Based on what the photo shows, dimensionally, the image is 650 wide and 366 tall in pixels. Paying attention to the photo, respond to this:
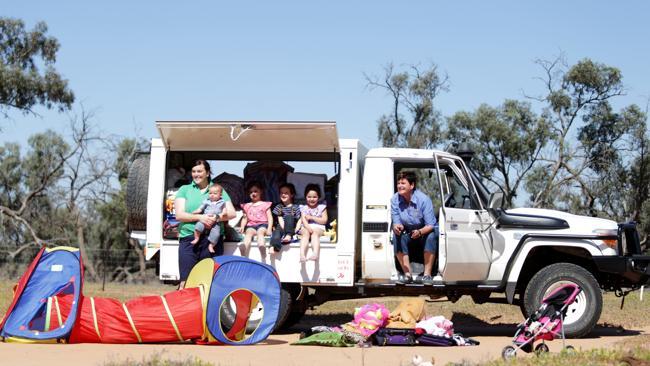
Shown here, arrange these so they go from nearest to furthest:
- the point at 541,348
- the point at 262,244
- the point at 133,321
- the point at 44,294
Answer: the point at 541,348, the point at 133,321, the point at 44,294, the point at 262,244

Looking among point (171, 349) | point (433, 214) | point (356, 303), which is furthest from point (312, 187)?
point (356, 303)

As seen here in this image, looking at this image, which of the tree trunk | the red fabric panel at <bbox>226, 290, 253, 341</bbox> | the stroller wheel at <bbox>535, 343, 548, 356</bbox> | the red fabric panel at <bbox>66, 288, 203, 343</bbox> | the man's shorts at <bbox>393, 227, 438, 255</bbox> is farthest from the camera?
the tree trunk

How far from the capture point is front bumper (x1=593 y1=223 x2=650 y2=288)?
1193 centimetres

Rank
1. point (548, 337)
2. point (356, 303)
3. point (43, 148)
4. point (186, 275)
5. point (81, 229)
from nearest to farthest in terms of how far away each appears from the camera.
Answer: point (548, 337) → point (186, 275) → point (356, 303) → point (81, 229) → point (43, 148)

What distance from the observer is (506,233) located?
478 inches

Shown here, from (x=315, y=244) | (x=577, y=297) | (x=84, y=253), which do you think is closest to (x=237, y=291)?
(x=315, y=244)

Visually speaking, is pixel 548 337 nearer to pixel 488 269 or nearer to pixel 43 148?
pixel 488 269

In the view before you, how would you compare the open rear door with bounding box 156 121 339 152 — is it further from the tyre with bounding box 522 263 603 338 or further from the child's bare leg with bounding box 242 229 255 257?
the tyre with bounding box 522 263 603 338

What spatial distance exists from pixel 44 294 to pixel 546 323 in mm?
5335

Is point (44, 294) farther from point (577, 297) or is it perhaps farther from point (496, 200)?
point (577, 297)

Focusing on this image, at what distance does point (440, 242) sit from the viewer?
11.9 meters

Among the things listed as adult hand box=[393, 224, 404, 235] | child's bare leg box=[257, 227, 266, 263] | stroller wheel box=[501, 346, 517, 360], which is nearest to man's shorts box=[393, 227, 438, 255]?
adult hand box=[393, 224, 404, 235]

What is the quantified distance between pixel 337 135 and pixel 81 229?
29.0m

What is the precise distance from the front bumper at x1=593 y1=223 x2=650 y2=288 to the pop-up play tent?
4.39 metres
